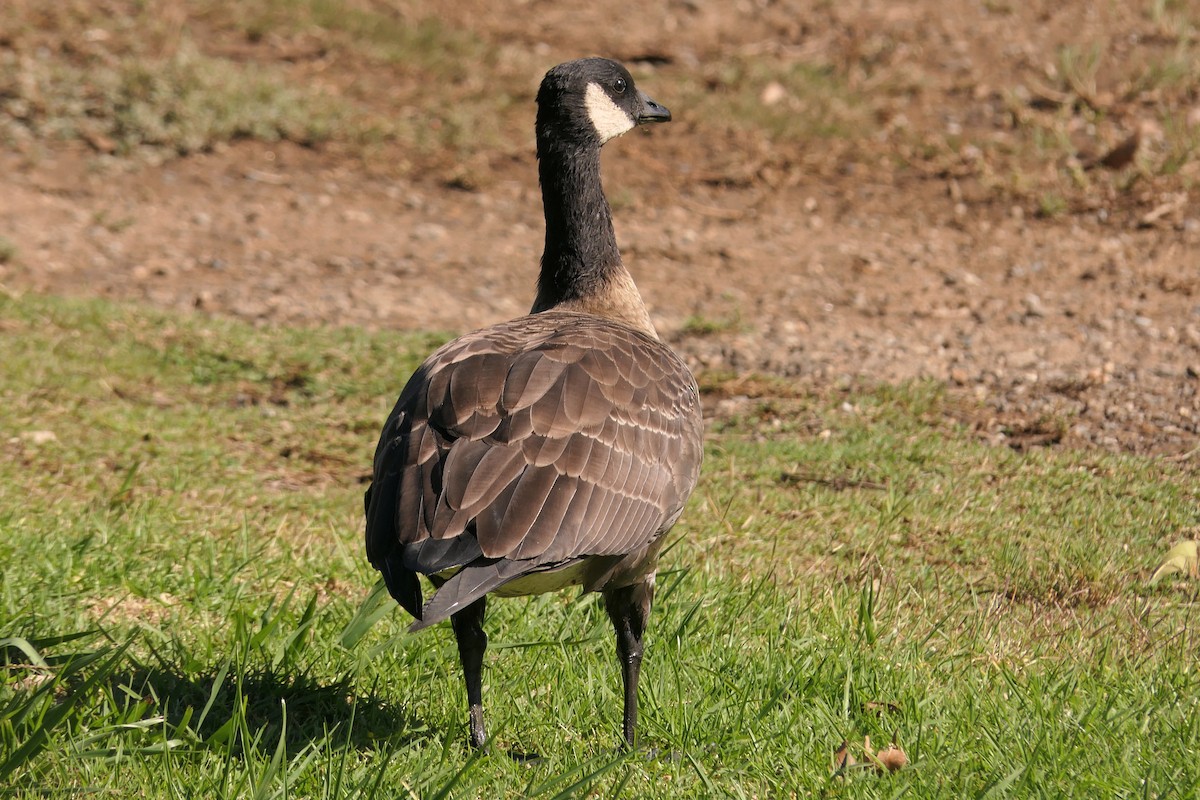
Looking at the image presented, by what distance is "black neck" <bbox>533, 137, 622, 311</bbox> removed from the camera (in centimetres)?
513

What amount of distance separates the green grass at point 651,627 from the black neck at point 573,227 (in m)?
1.20

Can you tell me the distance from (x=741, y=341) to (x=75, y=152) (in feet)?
19.4

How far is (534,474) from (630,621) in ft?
2.43

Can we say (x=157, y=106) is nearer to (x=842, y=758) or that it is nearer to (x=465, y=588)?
(x=465, y=588)

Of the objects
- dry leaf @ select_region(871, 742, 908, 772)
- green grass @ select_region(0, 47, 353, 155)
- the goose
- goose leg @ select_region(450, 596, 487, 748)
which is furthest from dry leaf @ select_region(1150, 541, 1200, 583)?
green grass @ select_region(0, 47, 353, 155)

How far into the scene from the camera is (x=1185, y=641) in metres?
4.41

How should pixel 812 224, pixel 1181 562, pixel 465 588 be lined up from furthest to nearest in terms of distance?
pixel 812 224 → pixel 1181 562 → pixel 465 588

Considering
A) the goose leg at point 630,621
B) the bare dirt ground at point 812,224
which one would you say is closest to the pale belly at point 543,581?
the goose leg at point 630,621

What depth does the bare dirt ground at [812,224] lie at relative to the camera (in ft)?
25.9

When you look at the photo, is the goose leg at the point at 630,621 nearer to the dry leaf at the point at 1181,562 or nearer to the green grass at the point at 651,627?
the green grass at the point at 651,627

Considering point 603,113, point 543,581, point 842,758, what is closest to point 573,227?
point 603,113

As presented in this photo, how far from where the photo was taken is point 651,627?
179 inches

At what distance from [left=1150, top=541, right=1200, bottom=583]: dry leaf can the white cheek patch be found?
111 inches

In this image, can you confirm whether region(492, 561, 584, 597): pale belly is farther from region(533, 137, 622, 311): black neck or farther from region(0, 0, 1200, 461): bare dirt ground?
region(0, 0, 1200, 461): bare dirt ground
